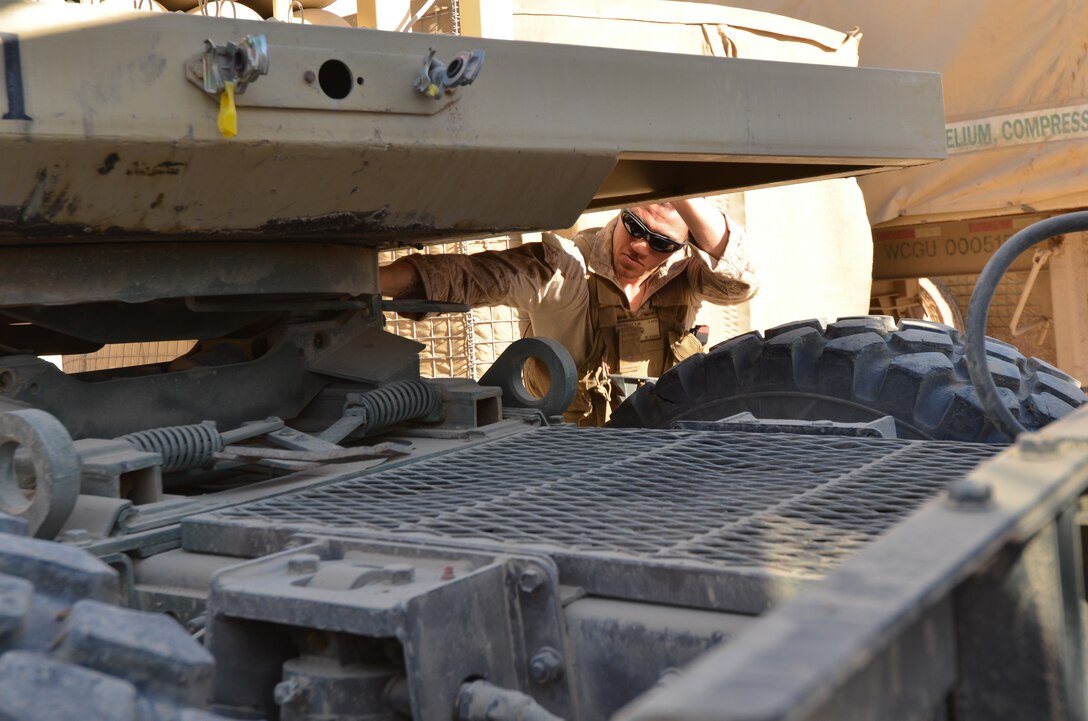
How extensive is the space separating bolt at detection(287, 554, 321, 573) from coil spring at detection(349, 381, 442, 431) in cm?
95

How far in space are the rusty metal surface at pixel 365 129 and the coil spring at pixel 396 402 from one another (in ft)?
1.01

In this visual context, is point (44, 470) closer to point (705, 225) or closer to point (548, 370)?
point (548, 370)

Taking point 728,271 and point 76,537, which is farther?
point 728,271

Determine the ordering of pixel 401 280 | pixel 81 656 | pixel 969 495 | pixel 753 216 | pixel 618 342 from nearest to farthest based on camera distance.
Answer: pixel 969 495, pixel 81 656, pixel 401 280, pixel 618 342, pixel 753 216

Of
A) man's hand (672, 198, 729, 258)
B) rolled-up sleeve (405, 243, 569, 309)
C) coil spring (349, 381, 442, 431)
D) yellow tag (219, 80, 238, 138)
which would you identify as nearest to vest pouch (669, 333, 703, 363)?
man's hand (672, 198, 729, 258)

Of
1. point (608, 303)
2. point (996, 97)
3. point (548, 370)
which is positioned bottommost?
point (548, 370)

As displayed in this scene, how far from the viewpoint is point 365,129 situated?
2125 millimetres

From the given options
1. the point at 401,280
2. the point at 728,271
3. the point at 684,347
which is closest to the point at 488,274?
the point at 401,280

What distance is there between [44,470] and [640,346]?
3692 mm

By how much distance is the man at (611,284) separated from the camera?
3.53 m

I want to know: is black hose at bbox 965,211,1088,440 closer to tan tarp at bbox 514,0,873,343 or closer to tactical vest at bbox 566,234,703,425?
tactical vest at bbox 566,234,703,425

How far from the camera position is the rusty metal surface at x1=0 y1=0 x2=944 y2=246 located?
190 centimetres

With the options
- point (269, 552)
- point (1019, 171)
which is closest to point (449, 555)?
point (269, 552)

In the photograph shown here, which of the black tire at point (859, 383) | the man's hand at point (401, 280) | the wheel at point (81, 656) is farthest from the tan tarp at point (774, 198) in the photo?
the wheel at point (81, 656)
